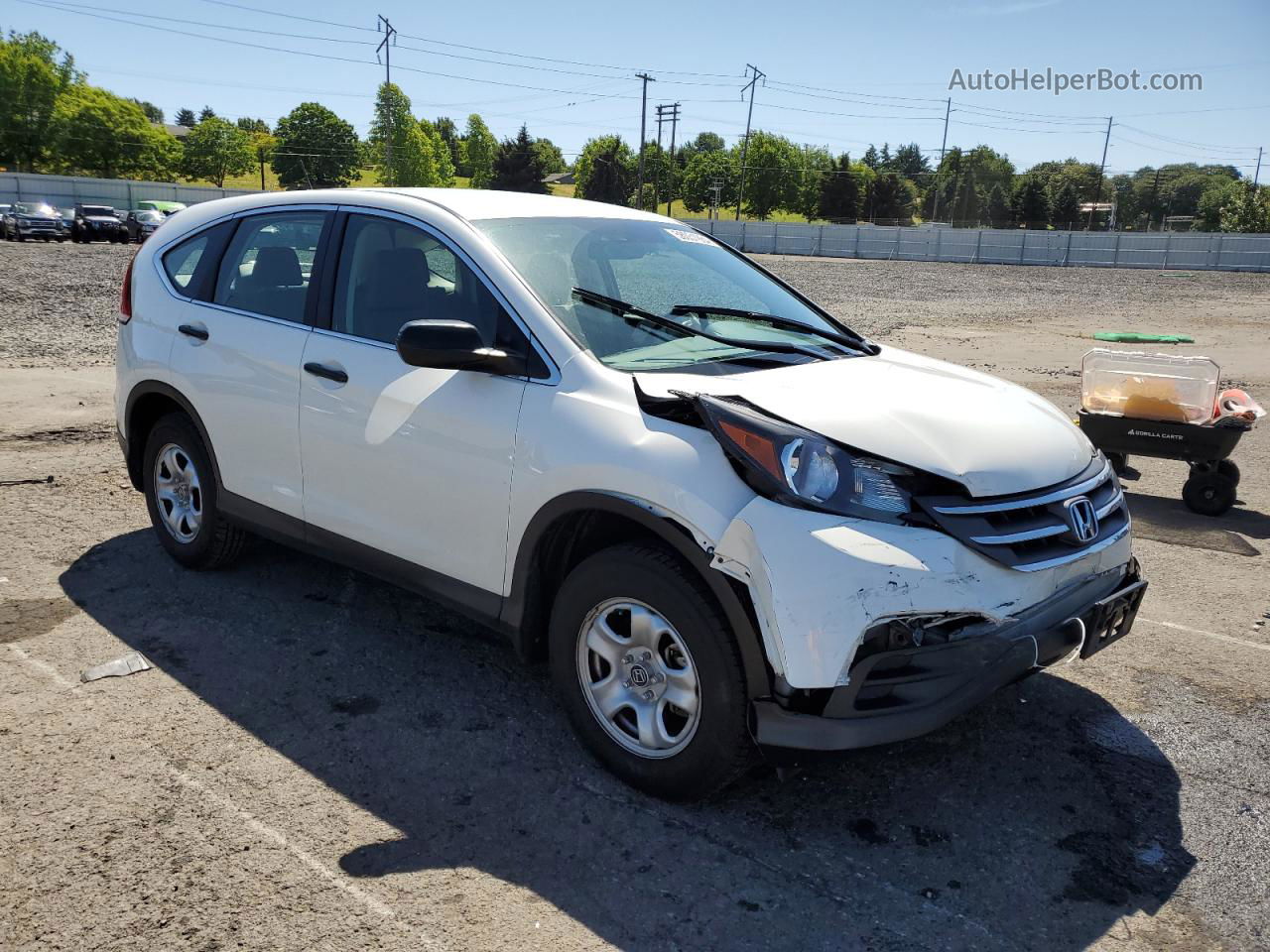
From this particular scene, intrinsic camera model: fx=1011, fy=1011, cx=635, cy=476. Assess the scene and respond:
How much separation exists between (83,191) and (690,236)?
75786 mm

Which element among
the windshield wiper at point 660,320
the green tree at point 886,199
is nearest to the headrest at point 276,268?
the windshield wiper at point 660,320

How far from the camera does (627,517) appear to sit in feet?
10.5

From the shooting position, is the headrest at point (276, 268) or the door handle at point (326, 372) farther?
the headrest at point (276, 268)

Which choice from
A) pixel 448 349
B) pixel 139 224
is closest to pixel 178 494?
pixel 448 349

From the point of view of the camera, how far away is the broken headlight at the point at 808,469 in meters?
2.88

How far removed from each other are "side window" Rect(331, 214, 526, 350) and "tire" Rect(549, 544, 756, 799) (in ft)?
3.25

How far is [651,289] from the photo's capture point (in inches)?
161

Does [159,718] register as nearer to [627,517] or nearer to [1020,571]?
[627,517]

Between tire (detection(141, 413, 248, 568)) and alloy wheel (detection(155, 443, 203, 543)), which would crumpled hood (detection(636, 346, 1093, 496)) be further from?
alloy wheel (detection(155, 443, 203, 543))

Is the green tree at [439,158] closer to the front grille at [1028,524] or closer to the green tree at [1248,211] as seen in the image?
the green tree at [1248,211]

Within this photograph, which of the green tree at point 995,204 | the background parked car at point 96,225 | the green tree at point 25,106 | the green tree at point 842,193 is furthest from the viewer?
the green tree at point 995,204

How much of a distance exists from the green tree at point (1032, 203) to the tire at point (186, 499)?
125926mm

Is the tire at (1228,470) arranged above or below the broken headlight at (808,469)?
below

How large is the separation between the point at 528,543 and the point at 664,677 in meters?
0.66
